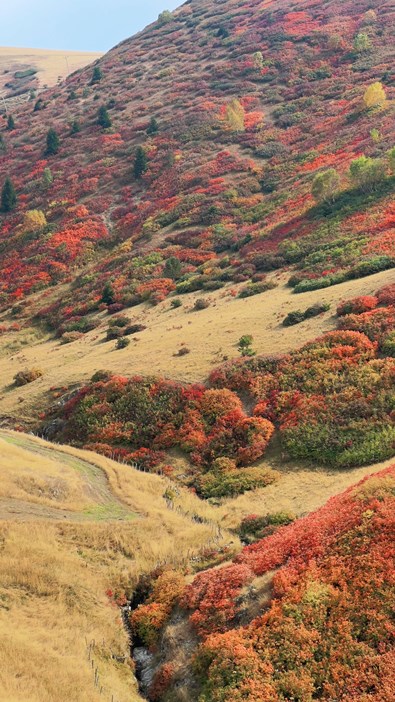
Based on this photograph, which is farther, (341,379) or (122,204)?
(122,204)

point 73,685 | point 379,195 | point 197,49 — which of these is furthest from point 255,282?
point 197,49

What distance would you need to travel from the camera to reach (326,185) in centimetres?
6344

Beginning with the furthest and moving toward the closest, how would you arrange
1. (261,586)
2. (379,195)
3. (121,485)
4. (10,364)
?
(379,195) → (10,364) → (121,485) → (261,586)

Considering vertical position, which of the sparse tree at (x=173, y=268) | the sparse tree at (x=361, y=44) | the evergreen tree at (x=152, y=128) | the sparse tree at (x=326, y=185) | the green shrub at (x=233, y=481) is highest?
the sparse tree at (x=361, y=44)

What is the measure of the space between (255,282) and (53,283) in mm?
35277

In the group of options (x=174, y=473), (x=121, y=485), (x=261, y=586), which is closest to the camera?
(x=261, y=586)

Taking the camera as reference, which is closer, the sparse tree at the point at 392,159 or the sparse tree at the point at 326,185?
the sparse tree at the point at 392,159

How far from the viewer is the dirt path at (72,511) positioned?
72.8ft

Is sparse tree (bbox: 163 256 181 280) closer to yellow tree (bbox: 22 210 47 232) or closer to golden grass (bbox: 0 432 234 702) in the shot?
yellow tree (bbox: 22 210 47 232)

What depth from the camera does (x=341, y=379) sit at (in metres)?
31.0

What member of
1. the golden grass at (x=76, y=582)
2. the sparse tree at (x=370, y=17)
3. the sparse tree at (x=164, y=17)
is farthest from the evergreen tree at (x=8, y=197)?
the sparse tree at (x=164, y=17)

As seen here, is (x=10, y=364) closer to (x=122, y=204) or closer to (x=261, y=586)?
(x=261, y=586)

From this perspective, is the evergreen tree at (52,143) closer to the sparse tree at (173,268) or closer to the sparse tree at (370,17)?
the sparse tree at (173,268)

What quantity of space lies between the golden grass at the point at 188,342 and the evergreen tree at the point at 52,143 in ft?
263
